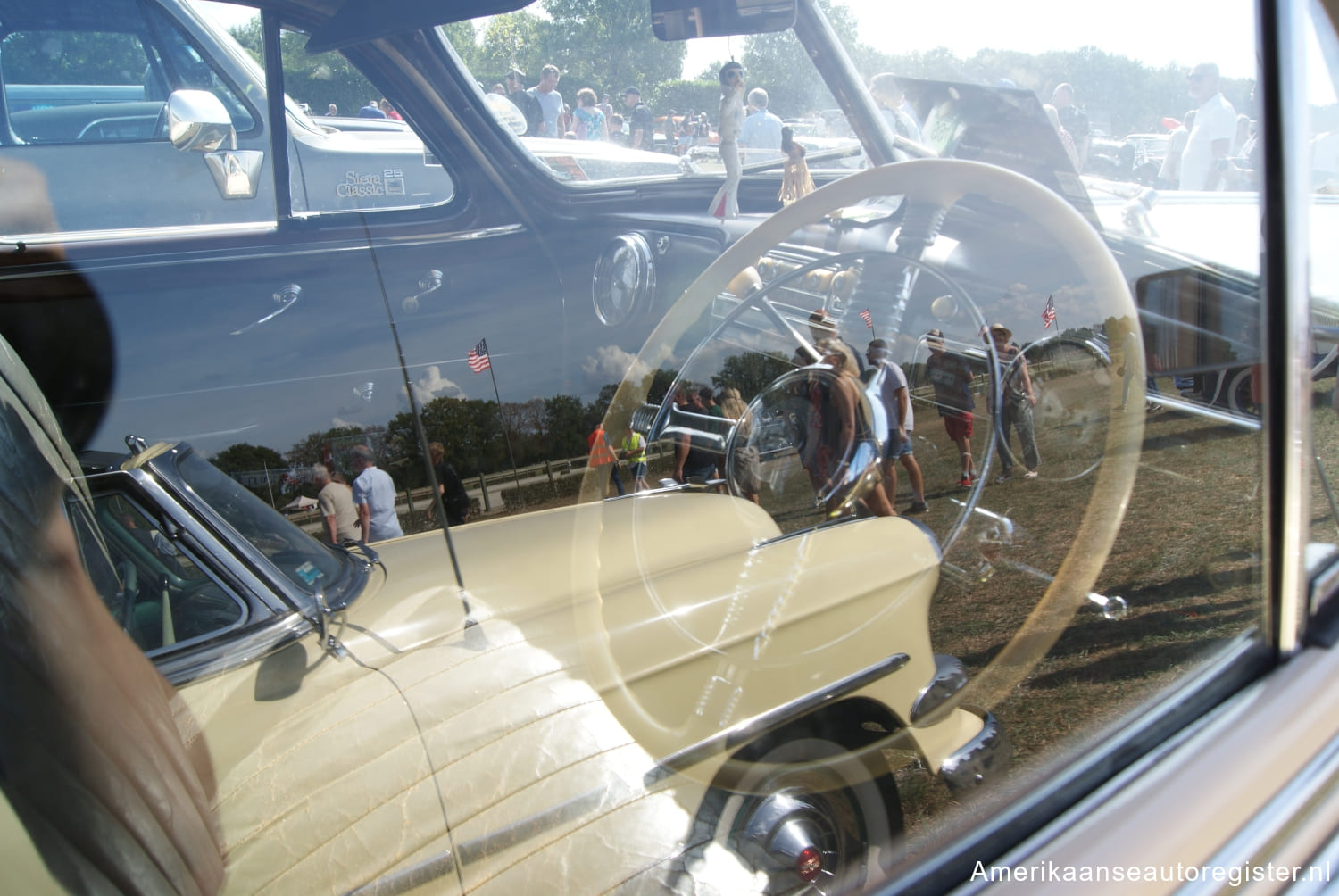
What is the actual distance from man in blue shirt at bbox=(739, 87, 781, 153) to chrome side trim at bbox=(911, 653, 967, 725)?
0.82 metres

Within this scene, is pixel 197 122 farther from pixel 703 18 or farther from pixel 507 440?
pixel 703 18

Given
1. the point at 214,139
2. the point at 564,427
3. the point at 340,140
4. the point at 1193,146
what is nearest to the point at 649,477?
the point at 564,427

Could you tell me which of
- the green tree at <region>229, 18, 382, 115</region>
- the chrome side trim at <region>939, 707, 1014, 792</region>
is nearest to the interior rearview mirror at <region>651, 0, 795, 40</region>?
the green tree at <region>229, 18, 382, 115</region>

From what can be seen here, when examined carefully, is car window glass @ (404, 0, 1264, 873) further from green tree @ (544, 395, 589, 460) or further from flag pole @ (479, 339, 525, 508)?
flag pole @ (479, 339, 525, 508)

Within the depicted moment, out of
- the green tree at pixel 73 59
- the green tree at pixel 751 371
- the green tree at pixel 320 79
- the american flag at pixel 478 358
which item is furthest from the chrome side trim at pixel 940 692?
the green tree at pixel 73 59

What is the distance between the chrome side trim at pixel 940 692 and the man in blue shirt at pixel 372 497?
798 millimetres

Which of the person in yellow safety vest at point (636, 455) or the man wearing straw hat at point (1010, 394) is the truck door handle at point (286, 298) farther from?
the man wearing straw hat at point (1010, 394)

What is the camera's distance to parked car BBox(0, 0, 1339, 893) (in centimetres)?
91

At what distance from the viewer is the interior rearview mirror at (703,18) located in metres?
1.11

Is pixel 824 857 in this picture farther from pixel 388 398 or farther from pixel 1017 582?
pixel 388 398

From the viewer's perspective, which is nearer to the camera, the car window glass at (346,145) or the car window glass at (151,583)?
the car window glass at (151,583)

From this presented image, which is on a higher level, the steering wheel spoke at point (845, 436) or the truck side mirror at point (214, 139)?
the truck side mirror at point (214, 139)

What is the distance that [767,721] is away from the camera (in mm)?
1126

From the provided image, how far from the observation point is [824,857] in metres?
1.02
